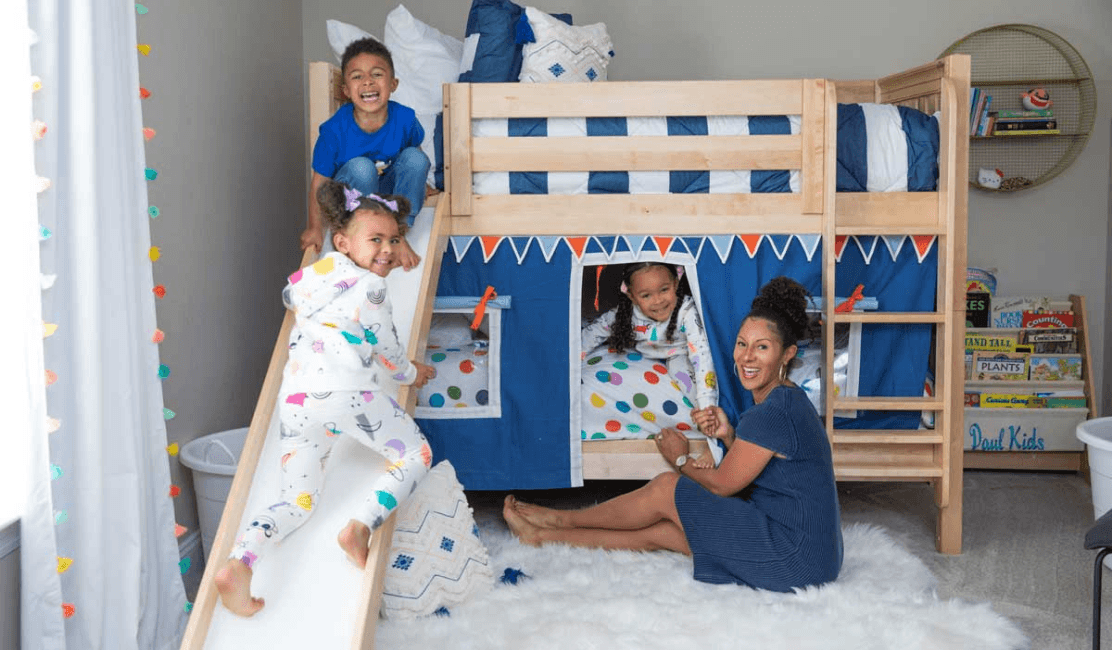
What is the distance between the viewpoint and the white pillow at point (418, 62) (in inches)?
141

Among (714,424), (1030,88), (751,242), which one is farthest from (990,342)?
(714,424)

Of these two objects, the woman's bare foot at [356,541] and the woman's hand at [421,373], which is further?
the woman's hand at [421,373]

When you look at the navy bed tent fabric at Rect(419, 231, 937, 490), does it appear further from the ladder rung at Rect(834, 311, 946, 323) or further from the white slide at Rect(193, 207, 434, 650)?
the white slide at Rect(193, 207, 434, 650)

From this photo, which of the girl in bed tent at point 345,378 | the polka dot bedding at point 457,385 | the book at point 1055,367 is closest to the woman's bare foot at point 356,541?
the girl in bed tent at point 345,378

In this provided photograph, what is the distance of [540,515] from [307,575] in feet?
3.10

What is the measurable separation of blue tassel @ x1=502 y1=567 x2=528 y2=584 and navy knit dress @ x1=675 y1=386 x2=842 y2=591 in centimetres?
46

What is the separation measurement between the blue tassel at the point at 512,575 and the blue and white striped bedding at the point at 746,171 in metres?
1.12

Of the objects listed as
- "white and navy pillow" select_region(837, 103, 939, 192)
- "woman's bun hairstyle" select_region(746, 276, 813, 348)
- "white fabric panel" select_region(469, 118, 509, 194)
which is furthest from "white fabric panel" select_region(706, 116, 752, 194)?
"white fabric panel" select_region(469, 118, 509, 194)

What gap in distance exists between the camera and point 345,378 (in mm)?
2258

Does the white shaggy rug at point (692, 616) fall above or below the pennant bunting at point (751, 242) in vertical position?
below

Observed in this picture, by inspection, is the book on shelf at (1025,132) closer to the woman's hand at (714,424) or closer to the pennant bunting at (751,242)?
the pennant bunting at (751,242)

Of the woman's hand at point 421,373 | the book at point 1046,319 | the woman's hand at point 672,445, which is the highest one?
the book at point 1046,319

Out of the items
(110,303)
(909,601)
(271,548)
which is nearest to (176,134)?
(110,303)

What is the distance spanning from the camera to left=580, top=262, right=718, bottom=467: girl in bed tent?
3.12 metres
